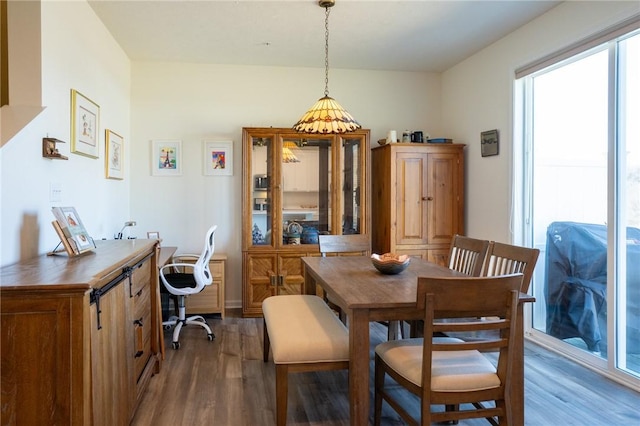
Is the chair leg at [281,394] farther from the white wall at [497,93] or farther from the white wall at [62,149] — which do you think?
the white wall at [497,93]

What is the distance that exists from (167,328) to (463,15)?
149 inches

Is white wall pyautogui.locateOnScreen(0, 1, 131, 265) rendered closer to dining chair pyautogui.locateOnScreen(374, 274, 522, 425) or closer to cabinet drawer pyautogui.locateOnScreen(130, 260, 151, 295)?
cabinet drawer pyautogui.locateOnScreen(130, 260, 151, 295)

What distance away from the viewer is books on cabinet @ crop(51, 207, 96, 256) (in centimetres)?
209

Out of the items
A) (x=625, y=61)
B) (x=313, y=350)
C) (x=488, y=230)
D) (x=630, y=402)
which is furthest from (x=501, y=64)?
(x=313, y=350)

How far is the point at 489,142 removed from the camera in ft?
13.2

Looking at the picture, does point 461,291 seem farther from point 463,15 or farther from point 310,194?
point 310,194

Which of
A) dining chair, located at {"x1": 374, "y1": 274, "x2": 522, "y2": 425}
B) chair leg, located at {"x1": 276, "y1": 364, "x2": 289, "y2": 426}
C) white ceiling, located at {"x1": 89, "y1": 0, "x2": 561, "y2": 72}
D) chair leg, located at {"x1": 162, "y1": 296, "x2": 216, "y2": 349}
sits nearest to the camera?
dining chair, located at {"x1": 374, "y1": 274, "x2": 522, "y2": 425}

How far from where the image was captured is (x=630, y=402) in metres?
2.44

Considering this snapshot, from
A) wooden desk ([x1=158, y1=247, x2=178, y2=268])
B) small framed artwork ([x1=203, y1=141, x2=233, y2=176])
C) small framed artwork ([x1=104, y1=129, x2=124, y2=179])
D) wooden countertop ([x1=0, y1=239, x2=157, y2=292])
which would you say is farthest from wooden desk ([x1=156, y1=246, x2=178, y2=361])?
small framed artwork ([x1=203, y1=141, x2=233, y2=176])

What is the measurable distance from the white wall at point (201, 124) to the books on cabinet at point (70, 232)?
2104 mm

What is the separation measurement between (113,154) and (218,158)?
111 cm

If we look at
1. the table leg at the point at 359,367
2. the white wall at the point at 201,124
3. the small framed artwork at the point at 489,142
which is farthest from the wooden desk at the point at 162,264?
the small framed artwork at the point at 489,142

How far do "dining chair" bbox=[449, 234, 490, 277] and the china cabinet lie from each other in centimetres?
145

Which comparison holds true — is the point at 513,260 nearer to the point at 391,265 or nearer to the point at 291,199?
the point at 391,265
